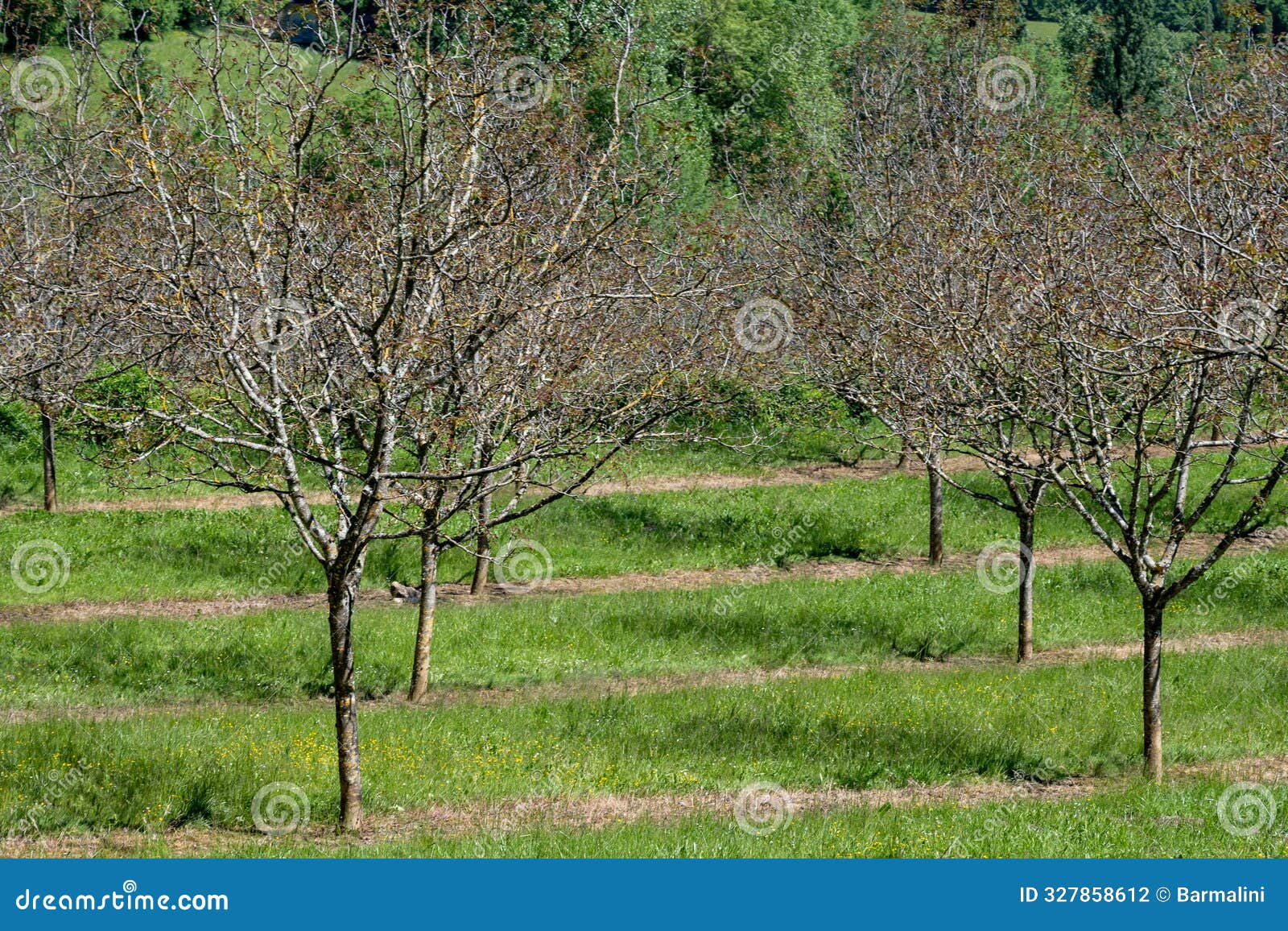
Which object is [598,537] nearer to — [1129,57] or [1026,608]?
[1026,608]

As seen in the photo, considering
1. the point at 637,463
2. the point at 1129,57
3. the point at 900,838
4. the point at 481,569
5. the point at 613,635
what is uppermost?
the point at 1129,57

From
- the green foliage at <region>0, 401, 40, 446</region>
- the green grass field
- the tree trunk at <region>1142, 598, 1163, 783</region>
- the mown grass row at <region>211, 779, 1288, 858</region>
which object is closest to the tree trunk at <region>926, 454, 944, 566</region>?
the green grass field

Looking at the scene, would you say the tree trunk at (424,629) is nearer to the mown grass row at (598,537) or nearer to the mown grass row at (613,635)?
the mown grass row at (613,635)

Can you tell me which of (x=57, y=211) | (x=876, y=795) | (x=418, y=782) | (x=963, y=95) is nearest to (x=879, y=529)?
(x=963, y=95)

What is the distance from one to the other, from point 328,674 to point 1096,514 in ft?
49.5

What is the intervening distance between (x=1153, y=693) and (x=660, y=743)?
16.5 ft

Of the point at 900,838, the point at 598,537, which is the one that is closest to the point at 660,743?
the point at 900,838

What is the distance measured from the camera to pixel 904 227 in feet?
75.0

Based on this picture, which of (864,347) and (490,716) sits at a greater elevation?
(864,347)

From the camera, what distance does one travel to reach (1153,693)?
12.4m

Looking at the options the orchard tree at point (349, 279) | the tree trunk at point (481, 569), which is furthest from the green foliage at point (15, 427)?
the orchard tree at point (349, 279)

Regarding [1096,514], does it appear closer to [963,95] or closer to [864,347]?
[864,347]

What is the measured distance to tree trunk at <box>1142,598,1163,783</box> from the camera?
12383 mm

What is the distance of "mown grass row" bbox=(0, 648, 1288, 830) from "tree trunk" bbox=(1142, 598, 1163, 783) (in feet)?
2.54
